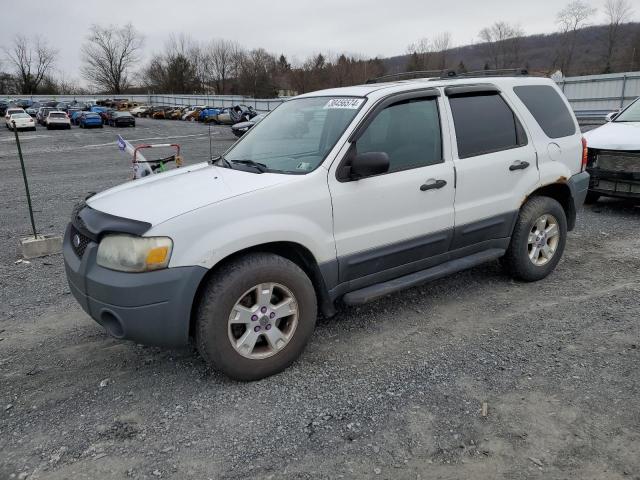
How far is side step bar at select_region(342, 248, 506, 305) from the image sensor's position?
12.2 ft

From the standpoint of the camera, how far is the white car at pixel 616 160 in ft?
23.7

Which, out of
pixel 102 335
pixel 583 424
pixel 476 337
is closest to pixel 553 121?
pixel 476 337

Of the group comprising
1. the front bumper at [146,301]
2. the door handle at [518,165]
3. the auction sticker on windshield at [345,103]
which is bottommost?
the front bumper at [146,301]

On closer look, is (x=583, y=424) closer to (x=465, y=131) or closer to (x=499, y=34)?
(x=465, y=131)

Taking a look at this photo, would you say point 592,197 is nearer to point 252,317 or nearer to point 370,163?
point 370,163

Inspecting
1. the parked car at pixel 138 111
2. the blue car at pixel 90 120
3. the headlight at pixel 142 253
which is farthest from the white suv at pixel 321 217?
the parked car at pixel 138 111

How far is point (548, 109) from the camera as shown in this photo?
494 cm

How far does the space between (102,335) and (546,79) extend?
15.8ft

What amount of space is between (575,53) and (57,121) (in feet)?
245

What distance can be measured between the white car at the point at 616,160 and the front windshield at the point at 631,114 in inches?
3.8

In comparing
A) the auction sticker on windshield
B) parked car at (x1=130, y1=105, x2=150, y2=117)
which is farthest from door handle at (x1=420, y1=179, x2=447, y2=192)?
parked car at (x1=130, y1=105, x2=150, y2=117)

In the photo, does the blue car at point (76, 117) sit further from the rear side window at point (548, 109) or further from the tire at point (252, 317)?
the tire at point (252, 317)

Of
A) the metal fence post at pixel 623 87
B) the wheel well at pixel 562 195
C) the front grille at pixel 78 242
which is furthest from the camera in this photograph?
the metal fence post at pixel 623 87

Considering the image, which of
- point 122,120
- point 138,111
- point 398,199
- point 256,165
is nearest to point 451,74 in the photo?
point 398,199
